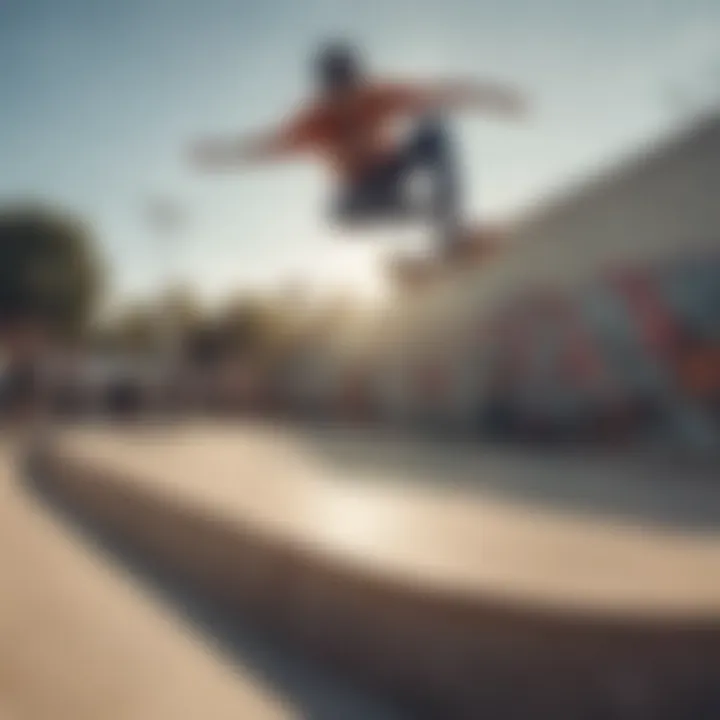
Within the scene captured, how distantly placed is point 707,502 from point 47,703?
6003mm

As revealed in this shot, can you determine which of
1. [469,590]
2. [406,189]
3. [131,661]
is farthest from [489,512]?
[406,189]

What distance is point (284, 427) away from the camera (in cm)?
2123

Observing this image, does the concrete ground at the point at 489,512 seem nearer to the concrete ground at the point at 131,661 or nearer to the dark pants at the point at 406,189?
the concrete ground at the point at 131,661

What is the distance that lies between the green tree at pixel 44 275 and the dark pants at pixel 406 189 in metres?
26.5

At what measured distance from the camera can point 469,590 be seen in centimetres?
393

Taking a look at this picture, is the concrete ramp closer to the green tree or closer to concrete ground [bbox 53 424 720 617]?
concrete ground [bbox 53 424 720 617]

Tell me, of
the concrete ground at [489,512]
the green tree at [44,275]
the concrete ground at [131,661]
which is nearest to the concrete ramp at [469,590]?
the concrete ground at [489,512]

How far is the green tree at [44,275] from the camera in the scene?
41750mm

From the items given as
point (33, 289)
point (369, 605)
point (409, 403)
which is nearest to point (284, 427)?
point (409, 403)

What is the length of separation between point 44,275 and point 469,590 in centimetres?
4214

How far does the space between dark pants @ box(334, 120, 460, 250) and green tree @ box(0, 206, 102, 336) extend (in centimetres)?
2646

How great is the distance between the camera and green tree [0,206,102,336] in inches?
1644

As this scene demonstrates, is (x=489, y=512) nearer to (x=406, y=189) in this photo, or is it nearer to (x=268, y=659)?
(x=268, y=659)

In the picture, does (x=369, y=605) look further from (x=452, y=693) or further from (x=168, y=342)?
(x=168, y=342)
